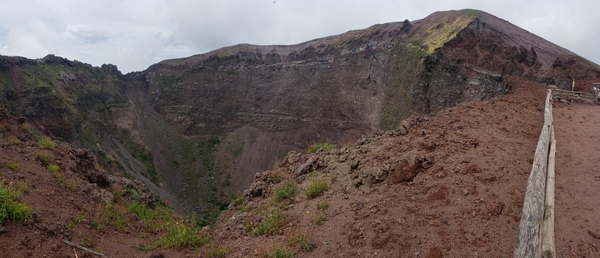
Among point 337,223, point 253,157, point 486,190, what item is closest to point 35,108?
point 253,157

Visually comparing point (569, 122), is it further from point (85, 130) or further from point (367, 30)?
point (85, 130)

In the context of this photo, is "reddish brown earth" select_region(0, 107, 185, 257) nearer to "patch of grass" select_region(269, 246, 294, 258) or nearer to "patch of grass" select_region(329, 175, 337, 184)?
"patch of grass" select_region(269, 246, 294, 258)

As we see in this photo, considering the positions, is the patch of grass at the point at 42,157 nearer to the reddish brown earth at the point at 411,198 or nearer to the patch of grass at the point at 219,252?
the reddish brown earth at the point at 411,198

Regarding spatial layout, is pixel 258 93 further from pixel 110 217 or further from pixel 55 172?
pixel 110 217

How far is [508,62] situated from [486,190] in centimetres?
1708

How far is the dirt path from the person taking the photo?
410cm

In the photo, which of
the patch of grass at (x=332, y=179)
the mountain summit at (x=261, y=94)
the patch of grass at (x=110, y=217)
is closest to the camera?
the patch of grass at (x=110, y=217)

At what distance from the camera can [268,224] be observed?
6566mm

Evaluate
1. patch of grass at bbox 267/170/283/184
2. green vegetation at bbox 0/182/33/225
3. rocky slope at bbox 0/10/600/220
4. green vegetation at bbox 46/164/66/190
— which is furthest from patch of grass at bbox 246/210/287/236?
rocky slope at bbox 0/10/600/220

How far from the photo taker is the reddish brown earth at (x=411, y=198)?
185 inches

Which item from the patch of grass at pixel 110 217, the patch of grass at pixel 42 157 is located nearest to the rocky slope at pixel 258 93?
the patch of grass at pixel 110 217

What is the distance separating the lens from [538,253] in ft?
10.3

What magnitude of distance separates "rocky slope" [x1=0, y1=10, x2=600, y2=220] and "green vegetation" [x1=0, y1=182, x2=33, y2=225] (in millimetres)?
20147

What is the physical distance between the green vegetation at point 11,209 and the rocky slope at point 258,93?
20147mm
